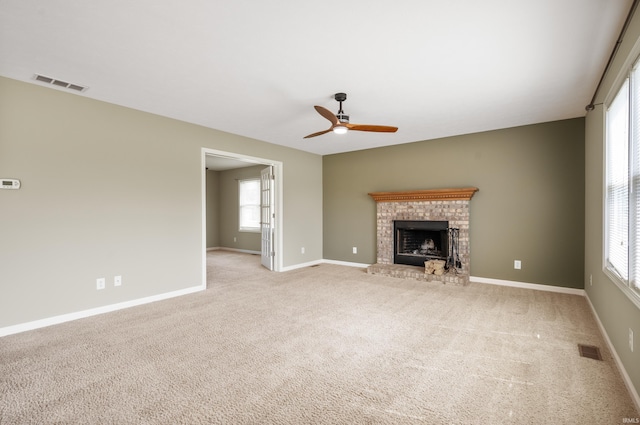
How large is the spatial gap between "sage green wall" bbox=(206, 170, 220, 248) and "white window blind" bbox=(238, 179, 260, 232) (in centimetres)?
107

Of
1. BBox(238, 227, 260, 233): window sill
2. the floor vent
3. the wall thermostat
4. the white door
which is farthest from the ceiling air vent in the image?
BBox(238, 227, 260, 233): window sill

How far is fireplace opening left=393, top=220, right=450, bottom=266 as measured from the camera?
543cm

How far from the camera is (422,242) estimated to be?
5754 millimetres

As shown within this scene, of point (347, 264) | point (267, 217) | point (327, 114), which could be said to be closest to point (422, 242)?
point (347, 264)

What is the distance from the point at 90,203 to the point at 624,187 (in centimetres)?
512

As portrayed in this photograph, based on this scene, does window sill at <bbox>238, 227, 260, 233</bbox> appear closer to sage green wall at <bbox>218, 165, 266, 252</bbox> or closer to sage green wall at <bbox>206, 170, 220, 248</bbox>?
sage green wall at <bbox>218, 165, 266, 252</bbox>

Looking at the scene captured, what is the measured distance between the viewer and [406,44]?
7.98 feet

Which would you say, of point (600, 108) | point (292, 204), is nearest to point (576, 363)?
point (600, 108)

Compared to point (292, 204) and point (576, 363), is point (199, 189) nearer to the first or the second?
point (292, 204)

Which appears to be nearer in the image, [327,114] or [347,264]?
[327,114]

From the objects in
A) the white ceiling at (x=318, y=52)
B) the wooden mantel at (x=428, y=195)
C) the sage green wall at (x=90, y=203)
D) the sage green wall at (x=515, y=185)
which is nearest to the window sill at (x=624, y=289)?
the white ceiling at (x=318, y=52)

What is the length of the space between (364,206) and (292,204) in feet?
5.03

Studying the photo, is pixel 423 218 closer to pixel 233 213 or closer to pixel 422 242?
pixel 422 242

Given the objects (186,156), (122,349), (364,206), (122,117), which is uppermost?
(122,117)
